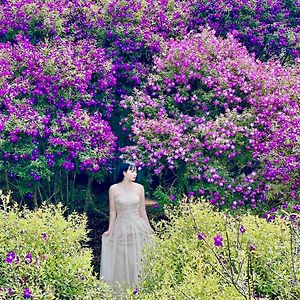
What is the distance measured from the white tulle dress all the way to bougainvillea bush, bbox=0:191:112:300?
56.5 inches

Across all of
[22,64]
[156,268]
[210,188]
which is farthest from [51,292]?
[22,64]

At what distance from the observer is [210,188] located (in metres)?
7.65

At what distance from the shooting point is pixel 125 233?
264 inches

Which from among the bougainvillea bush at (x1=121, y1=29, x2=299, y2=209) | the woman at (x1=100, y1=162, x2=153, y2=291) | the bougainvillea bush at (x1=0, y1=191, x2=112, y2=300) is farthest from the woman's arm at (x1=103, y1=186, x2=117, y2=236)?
the bougainvillea bush at (x1=0, y1=191, x2=112, y2=300)

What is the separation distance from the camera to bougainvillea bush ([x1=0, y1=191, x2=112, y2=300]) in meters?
4.39

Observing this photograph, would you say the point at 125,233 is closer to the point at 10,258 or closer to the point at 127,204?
the point at 127,204

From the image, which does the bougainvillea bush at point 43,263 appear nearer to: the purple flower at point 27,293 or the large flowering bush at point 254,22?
the purple flower at point 27,293

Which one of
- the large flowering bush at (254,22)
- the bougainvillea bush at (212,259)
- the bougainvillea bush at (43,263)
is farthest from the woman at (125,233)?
the large flowering bush at (254,22)

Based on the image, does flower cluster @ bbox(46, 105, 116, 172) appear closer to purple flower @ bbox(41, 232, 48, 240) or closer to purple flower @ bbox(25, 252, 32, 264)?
purple flower @ bbox(41, 232, 48, 240)

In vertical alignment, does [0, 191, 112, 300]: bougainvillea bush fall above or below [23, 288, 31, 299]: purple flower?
above

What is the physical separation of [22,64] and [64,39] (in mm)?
1061

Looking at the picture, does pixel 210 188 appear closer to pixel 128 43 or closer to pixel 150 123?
pixel 150 123

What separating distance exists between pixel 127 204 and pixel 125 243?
1.59 ft

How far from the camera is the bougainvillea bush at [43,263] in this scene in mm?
4387
